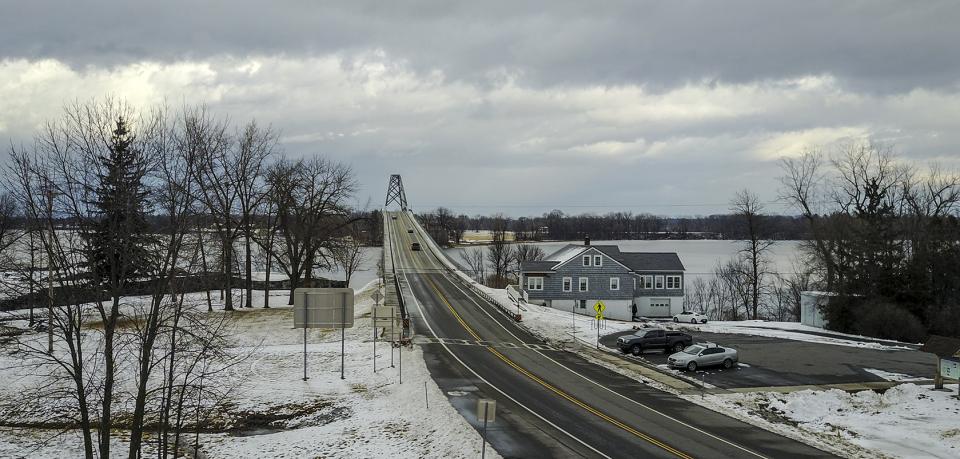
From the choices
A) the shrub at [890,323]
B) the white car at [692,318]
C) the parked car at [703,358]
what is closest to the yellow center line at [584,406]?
the parked car at [703,358]

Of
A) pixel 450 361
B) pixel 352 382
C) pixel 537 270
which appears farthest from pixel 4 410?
pixel 537 270

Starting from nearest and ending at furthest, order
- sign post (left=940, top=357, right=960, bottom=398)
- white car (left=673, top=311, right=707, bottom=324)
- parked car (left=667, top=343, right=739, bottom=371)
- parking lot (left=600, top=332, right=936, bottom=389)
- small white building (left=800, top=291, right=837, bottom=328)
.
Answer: sign post (left=940, top=357, right=960, bottom=398) → parking lot (left=600, top=332, right=936, bottom=389) → parked car (left=667, top=343, right=739, bottom=371) → small white building (left=800, top=291, right=837, bottom=328) → white car (left=673, top=311, right=707, bottom=324)

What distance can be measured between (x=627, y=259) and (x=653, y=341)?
106 feet

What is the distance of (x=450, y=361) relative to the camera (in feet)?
108

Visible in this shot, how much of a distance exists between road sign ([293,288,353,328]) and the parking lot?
1550 cm

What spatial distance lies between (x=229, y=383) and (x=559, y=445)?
1656cm

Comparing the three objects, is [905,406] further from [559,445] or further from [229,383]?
[229,383]

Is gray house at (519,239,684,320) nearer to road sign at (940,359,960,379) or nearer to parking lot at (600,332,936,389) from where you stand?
parking lot at (600,332,936,389)

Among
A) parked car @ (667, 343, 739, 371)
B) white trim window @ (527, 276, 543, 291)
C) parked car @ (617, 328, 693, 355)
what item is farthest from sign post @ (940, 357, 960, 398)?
white trim window @ (527, 276, 543, 291)

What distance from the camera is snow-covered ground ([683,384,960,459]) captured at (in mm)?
20141

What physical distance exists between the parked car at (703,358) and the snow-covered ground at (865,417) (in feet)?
16.6

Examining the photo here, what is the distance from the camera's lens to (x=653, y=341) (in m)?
36.9

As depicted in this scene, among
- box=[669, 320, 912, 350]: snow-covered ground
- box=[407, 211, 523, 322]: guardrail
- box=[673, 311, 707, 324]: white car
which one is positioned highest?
box=[407, 211, 523, 322]: guardrail

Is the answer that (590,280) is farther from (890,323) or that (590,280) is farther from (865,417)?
(865,417)
